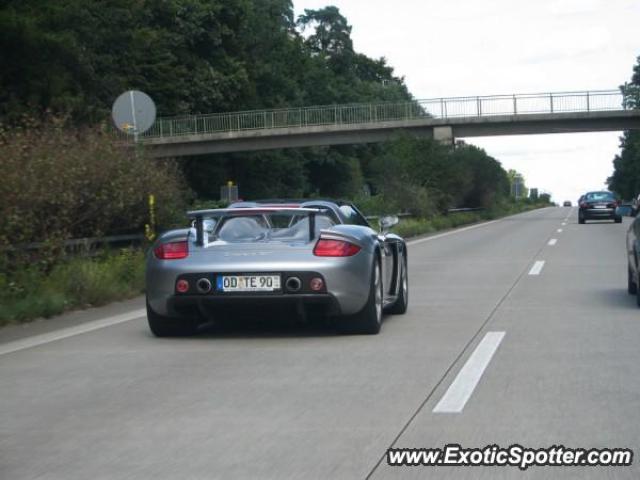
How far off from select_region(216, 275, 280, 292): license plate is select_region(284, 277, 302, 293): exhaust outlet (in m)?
0.08

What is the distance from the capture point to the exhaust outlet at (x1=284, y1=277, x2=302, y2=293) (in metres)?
9.41

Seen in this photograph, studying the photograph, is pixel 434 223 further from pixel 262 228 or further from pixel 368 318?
pixel 368 318

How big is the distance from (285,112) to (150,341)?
191 feet

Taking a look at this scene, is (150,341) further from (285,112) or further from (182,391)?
(285,112)

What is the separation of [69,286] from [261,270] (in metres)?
4.91

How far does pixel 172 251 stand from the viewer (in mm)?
9789

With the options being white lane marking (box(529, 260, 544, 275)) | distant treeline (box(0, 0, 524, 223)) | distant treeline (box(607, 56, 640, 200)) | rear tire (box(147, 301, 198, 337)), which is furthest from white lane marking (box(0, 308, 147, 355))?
distant treeline (box(607, 56, 640, 200))

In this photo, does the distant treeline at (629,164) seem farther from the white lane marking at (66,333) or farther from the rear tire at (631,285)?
the white lane marking at (66,333)

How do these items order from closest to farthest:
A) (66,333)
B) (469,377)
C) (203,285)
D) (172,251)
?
1. (469,377)
2. (203,285)
3. (172,251)
4. (66,333)

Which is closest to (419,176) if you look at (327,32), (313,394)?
(313,394)

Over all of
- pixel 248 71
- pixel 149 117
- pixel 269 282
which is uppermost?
pixel 248 71

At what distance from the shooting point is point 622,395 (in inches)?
270

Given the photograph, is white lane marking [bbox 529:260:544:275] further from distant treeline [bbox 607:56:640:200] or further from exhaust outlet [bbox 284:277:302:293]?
distant treeline [bbox 607:56:640:200]

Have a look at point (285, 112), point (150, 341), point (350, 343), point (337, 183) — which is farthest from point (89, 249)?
point (337, 183)
